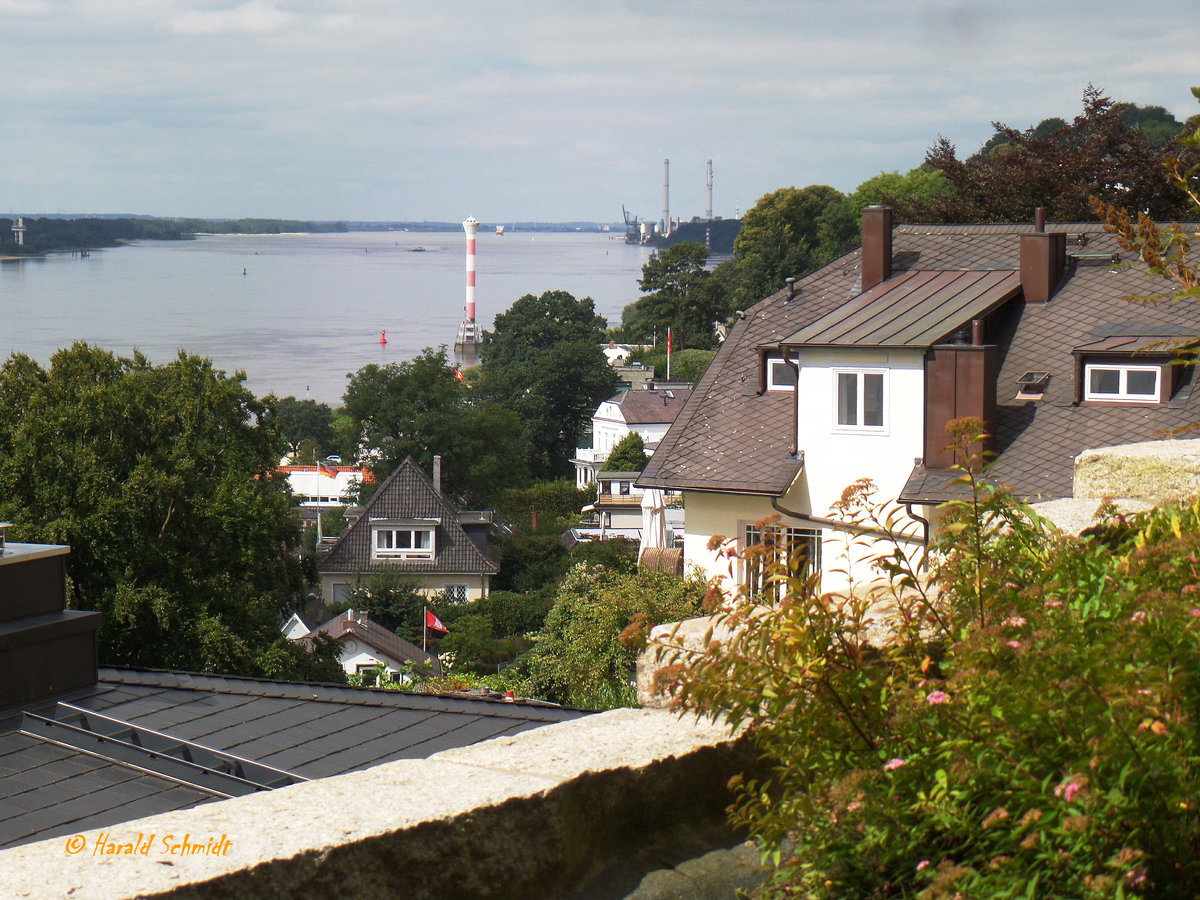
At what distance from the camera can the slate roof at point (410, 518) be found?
5862 centimetres

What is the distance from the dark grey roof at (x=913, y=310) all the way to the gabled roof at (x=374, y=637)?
24.2 meters

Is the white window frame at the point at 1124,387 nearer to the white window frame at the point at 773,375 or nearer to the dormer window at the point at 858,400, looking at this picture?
the dormer window at the point at 858,400

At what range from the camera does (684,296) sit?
101562mm

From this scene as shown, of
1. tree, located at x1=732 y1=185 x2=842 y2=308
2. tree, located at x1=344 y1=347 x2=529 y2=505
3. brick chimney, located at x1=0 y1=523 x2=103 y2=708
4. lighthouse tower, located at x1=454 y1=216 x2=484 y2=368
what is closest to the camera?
brick chimney, located at x1=0 y1=523 x2=103 y2=708

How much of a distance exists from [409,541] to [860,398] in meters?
43.0

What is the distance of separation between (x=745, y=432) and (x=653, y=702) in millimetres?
15851

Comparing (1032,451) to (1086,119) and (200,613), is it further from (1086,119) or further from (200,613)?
(1086,119)

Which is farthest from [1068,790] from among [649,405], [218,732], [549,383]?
[549,383]

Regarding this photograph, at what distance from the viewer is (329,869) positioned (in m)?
2.43

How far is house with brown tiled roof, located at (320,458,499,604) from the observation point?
58.6 m

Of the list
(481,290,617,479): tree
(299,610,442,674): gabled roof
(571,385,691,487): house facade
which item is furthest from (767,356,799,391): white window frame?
(481,290,617,479): tree

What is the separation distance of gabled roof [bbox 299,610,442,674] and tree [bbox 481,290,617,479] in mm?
44706

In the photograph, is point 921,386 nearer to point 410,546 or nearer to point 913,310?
point 913,310

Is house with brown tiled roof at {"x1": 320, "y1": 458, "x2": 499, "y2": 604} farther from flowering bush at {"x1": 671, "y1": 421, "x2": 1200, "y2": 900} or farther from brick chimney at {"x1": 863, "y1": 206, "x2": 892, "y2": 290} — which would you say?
flowering bush at {"x1": 671, "y1": 421, "x2": 1200, "y2": 900}
